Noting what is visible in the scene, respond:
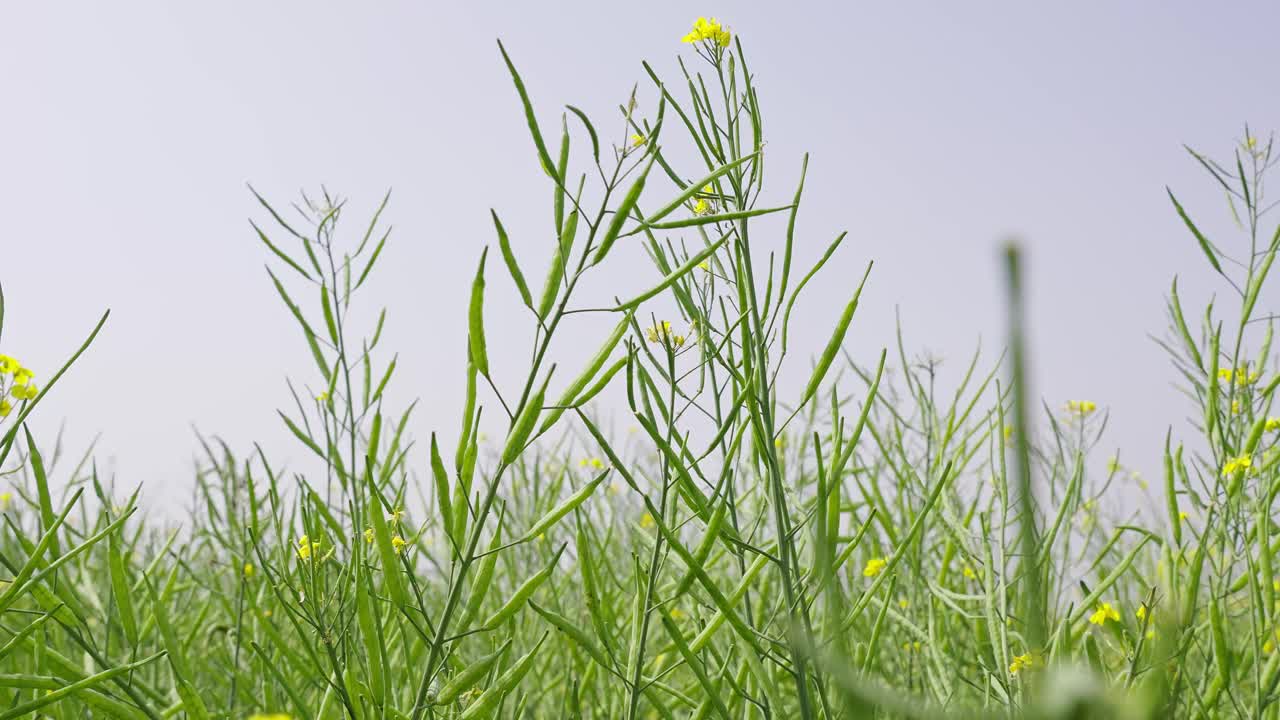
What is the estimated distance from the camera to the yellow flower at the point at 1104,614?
147 cm

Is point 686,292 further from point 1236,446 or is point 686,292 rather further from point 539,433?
point 1236,446

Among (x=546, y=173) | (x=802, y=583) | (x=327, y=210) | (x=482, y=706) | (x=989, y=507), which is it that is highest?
(x=327, y=210)

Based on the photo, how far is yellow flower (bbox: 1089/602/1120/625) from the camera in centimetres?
147

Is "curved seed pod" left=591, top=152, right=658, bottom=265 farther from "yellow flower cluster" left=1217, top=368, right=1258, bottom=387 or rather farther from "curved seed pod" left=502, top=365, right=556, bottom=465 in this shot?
"yellow flower cluster" left=1217, top=368, right=1258, bottom=387

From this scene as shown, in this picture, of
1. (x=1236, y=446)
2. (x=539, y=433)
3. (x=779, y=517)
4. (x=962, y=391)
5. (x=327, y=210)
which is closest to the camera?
(x=539, y=433)

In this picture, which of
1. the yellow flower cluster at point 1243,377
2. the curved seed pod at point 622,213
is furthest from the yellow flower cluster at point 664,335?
the yellow flower cluster at point 1243,377

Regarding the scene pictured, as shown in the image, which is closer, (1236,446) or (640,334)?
(640,334)

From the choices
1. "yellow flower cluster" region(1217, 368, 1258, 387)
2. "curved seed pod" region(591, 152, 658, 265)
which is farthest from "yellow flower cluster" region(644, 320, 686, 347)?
"yellow flower cluster" region(1217, 368, 1258, 387)

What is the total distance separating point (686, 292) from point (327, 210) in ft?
3.36

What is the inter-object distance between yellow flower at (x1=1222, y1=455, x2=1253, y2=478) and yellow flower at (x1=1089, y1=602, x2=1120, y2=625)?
0.91 feet

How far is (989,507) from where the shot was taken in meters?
1.54

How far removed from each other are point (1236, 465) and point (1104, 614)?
12.0 inches

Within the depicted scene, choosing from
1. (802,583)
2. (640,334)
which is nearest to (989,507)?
(802,583)

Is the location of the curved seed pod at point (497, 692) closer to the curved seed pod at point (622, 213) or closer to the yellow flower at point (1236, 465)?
the curved seed pod at point (622, 213)
